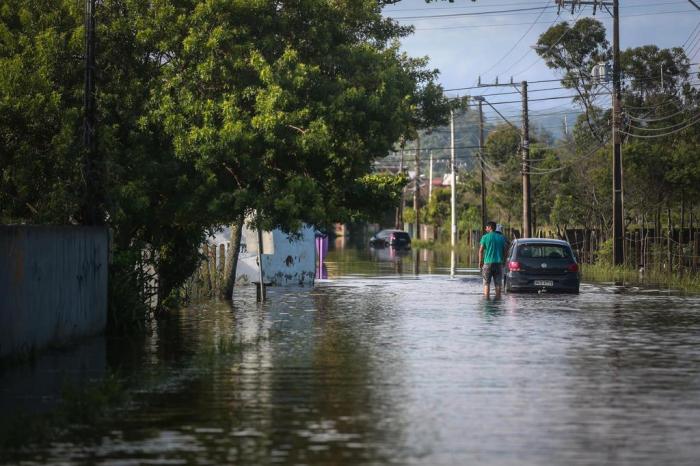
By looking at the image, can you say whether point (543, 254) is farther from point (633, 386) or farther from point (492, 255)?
point (633, 386)

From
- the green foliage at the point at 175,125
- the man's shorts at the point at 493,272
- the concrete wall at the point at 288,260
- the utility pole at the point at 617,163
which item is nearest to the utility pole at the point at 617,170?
the utility pole at the point at 617,163

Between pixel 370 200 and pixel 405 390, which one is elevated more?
pixel 370 200

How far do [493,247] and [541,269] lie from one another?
1.98m

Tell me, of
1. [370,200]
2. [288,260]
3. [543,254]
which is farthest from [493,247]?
[288,260]

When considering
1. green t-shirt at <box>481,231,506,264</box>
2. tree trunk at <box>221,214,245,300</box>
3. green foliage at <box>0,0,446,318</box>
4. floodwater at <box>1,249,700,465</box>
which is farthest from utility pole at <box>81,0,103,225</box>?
green t-shirt at <box>481,231,506,264</box>

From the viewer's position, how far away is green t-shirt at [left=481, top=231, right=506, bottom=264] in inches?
1248

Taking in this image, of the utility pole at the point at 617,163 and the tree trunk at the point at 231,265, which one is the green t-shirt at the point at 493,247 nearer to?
the tree trunk at the point at 231,265

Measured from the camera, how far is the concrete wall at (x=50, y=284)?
1658 cm

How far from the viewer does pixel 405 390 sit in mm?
14219

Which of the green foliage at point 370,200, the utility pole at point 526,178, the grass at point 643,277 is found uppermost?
the utility pole at point 526,178

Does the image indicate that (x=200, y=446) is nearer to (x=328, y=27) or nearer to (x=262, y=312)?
(x=262, y=312)

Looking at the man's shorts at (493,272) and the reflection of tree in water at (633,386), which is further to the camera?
the man's shorts at (493,272)

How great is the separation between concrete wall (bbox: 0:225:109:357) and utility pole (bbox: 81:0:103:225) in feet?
2.61

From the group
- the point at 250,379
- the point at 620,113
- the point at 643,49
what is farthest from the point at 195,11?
the point at 643,49
